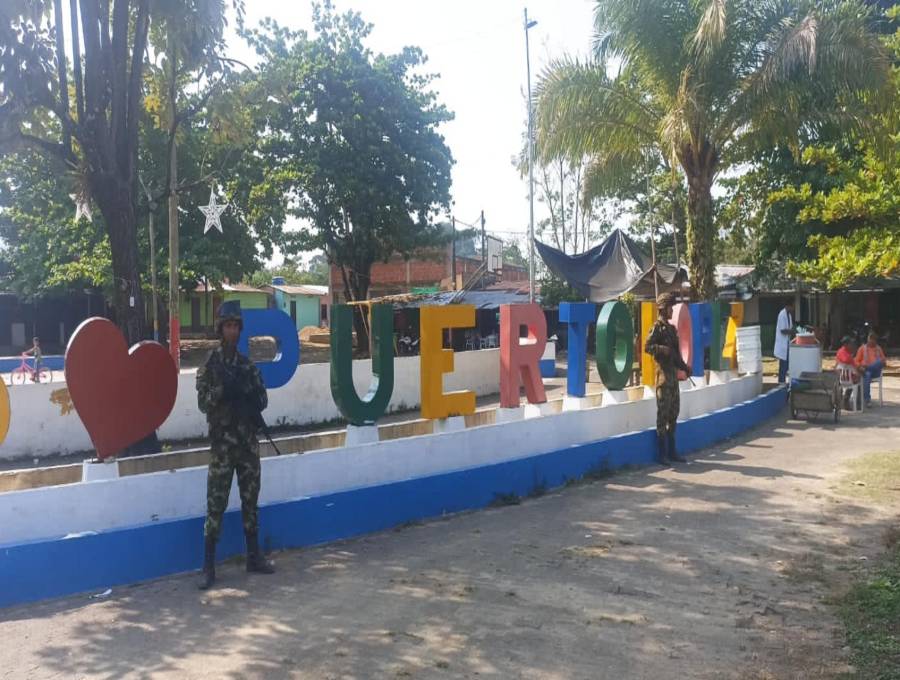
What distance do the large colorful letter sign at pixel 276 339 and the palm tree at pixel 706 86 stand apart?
7.73 metres

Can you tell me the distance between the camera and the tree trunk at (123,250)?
761 cm

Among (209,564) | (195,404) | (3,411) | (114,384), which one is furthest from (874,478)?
(195,404)

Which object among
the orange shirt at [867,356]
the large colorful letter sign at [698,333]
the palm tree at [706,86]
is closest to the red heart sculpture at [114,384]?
the large colorful letter sign at [698,333]

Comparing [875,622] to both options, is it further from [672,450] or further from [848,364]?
[848,364]

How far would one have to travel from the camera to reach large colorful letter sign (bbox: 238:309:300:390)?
6.57 m

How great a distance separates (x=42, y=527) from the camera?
5.25 m

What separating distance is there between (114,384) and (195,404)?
6200mm

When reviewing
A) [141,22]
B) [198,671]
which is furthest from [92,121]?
[198,671]

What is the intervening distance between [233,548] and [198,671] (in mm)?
1796

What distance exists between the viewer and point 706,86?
1266cm

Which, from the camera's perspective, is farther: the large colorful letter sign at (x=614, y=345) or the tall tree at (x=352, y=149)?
the tall tree at (x=352, y=149)

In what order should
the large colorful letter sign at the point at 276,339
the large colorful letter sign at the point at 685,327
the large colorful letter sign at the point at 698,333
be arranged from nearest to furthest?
the large colorful letter sign at the point at 276,339 < the large colorful letter sign at the point at 685,327 < the large colorful letter sign at the point at 698,333

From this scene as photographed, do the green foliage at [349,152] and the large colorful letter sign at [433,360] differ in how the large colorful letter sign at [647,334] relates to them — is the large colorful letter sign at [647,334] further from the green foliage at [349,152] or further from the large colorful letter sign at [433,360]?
the green foliage at [349,152]

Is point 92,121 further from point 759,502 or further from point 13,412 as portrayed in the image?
point 759,502
